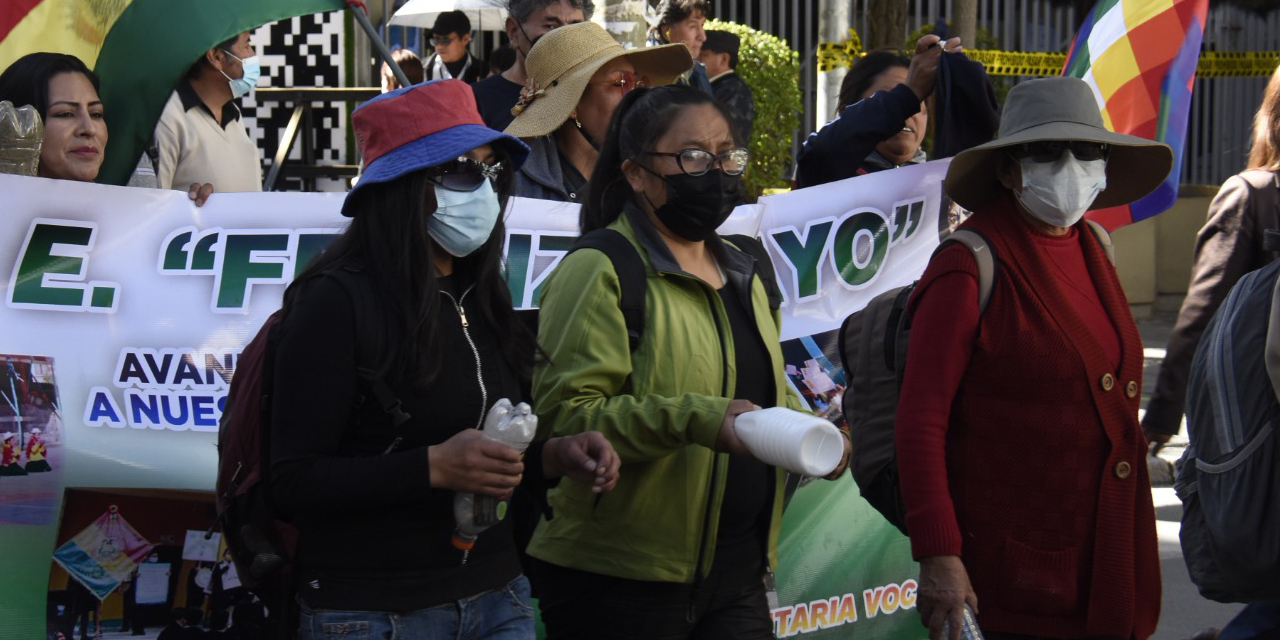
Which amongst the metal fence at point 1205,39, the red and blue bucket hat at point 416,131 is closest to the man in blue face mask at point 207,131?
the red and blue bucket hat at point 416,131

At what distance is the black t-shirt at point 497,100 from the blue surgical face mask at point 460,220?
7.73ft

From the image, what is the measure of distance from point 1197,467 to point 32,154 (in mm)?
3236

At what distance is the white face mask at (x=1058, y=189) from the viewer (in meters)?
3.34

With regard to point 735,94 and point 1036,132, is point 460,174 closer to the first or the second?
point 1036,132

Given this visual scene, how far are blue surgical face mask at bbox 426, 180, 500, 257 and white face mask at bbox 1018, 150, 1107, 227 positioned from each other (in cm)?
120

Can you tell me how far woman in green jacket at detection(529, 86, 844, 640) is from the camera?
10.5ft

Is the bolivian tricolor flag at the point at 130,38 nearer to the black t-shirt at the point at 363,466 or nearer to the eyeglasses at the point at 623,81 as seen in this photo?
the eyeglasses at the point at 623,81

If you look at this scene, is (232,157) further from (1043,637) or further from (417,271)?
(1043,637)

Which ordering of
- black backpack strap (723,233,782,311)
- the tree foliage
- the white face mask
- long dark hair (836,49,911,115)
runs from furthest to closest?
1. the tree foliage
2. long dark hair (836,49,911,115)
3. black backpack strap (723,233,782,311)
4. the white face mask

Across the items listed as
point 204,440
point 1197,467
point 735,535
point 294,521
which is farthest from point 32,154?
point 1197,467

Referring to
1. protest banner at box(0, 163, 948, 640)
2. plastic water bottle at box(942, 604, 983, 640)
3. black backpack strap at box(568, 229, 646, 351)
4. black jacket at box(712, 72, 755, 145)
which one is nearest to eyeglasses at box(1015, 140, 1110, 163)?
black backpack strap at box(568, 229, 646, 351)

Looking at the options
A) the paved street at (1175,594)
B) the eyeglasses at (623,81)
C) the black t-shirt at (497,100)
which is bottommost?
the paved street at (1175,594)

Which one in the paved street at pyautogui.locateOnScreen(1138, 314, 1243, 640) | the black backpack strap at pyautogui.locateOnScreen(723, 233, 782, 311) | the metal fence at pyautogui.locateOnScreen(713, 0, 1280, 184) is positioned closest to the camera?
the black backpack strap at pyautogui.locateOnScreen(723, 233, 782, 311)

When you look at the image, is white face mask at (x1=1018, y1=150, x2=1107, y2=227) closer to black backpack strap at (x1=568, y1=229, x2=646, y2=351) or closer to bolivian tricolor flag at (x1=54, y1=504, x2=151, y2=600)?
black backpack strap at (x1=568, y1=229, x2=646, y2=351)
